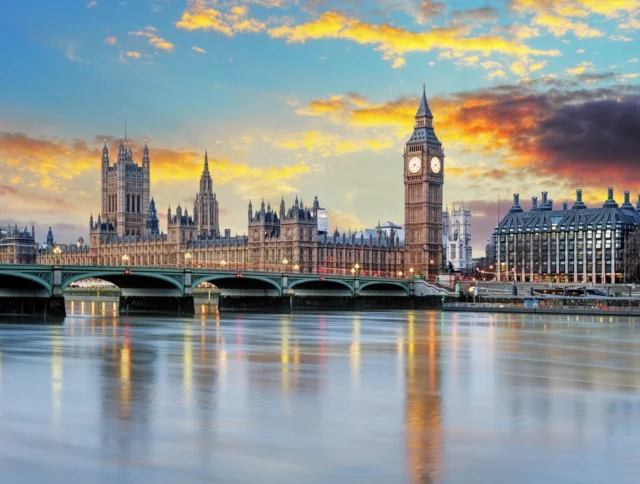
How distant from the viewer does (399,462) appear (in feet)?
52.8

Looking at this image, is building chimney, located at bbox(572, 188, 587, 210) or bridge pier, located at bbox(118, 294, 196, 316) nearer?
bridge pier, located at bbox(118, 294, 196, 316)

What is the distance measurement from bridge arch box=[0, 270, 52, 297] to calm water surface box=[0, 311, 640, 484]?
24.9 m

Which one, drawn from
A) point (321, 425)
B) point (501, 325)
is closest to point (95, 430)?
point (321, 425)

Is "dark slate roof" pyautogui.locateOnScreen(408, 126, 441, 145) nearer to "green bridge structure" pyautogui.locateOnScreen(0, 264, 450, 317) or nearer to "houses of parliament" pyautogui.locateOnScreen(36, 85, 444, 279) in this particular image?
"houses of parliament" pyautogui.locateOnScreen(36, 85, 444, 279)

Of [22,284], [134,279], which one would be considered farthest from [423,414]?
[134,279]

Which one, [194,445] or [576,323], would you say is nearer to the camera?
[194,445]

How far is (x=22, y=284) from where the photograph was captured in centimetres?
7131

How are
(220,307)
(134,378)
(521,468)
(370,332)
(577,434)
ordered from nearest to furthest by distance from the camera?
(521,468) → (577,434) → (134,378) → (370,332) → (220,307)

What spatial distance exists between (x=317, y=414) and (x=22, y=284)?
55.8 metres

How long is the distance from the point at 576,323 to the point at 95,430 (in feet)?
171

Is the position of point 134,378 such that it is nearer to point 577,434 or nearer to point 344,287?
point 577,434

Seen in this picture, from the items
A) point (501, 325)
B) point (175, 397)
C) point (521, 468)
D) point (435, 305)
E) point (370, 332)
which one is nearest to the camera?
point (521, 468)

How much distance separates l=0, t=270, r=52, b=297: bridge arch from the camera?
6456 cm

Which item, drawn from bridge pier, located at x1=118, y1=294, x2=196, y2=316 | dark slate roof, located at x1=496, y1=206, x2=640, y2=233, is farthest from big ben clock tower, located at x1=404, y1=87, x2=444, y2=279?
bridge pier, located at x1=118, y1=294, x2=196, y2=316
